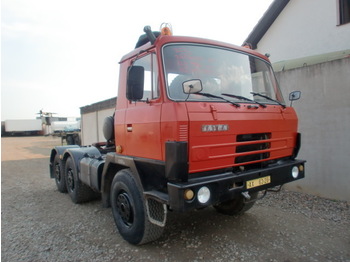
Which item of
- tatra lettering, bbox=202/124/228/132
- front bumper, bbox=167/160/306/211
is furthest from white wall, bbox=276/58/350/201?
tatra lettering, bbox=202/124/228/132

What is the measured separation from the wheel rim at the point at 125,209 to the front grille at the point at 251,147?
1.49 metres

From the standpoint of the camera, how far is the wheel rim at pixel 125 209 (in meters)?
3.38

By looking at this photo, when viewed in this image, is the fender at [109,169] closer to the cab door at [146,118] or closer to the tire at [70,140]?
the cab door at [146,118]

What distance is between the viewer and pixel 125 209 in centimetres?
342

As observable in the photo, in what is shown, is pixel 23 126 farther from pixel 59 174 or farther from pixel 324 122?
pixel 324 122

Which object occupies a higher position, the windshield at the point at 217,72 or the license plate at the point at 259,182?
the windshield at the point at 217,72

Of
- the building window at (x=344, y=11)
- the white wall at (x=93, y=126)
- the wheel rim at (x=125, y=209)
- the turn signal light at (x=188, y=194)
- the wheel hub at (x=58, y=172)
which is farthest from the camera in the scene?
the white wall at (x=93, y=126)

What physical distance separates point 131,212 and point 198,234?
1.05 metres

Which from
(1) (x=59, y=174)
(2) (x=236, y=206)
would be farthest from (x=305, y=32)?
(1) (x=59, y=174)

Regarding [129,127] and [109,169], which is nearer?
[129,127]

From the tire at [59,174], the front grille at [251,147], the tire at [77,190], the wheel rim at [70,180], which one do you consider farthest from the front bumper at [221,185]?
the tire at [59,174]

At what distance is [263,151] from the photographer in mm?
3199

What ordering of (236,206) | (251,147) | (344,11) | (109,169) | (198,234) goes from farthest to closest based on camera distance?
(344,11) < (236,206) < (109,169) < (198,234) < (251,147)

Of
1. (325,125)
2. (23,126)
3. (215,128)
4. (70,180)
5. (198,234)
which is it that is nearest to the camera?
(215,128)
